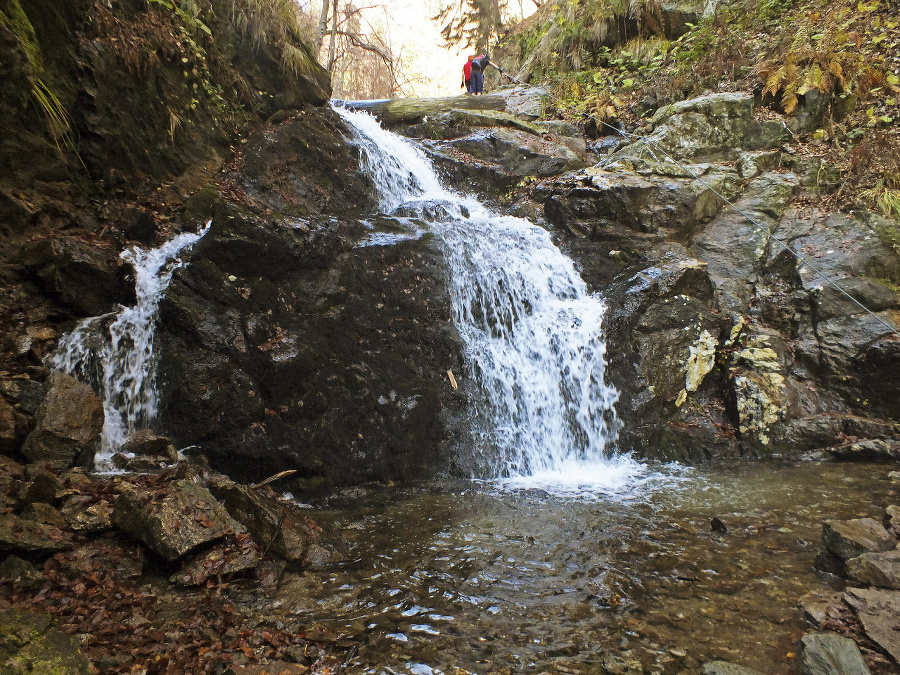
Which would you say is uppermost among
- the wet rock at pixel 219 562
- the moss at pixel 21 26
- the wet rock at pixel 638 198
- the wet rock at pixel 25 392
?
the moss at pixel 21 26

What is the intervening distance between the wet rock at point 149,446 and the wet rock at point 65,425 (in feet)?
0.91

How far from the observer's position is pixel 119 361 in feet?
15.0

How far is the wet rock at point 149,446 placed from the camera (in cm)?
420

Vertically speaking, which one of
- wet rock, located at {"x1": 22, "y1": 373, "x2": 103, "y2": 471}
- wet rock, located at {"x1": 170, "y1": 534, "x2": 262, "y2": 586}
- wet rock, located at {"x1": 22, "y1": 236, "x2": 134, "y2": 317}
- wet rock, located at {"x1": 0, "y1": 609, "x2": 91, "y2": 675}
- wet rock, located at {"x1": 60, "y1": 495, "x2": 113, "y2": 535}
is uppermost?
wet rock, located at {"x1": 22, "y1": 236, "x2": 134, "y2": 317}

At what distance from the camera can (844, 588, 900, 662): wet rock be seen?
2.39 meters

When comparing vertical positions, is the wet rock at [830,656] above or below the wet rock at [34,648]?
below

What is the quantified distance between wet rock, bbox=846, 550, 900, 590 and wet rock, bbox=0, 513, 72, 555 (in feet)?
15.9

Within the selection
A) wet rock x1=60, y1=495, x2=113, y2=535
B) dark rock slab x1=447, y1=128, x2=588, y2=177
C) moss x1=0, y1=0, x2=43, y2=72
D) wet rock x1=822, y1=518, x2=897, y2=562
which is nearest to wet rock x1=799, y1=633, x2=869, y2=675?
wet rock x1=822, y1=518, x2=897, y2=562

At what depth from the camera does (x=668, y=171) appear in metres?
8.74

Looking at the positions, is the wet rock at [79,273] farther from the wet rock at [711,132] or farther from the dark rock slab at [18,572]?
the wet rock at [711,132]

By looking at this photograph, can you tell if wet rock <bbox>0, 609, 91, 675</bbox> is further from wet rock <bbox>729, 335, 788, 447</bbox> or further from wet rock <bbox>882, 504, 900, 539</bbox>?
wet rock <bbox>729, 335, 788, 447</bbox>

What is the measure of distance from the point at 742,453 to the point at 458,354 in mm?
3803

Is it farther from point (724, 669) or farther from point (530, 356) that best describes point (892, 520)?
point (530, 356)

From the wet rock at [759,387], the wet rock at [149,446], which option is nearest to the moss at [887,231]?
the wet rock at [759,387]
